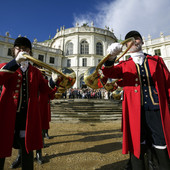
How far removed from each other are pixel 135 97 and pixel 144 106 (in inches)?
7.3

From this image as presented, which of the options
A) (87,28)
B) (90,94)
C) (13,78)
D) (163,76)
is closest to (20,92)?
(13,78)

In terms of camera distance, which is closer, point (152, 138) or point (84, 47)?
point (152, 138)

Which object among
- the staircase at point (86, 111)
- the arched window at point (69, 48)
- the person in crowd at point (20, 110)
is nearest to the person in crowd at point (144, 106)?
Answer: the person in crowd at point (20, 110)

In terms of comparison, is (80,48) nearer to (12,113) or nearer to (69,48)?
(69,48)

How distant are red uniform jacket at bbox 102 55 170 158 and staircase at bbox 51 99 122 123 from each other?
637cm

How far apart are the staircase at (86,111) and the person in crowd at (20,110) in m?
6.15

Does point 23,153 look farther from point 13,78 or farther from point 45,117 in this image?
point 45,117

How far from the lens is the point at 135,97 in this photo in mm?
1752

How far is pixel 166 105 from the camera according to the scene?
1.67 meters

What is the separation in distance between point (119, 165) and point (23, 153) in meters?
2.15

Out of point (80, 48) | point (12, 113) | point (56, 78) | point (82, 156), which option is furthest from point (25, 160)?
point (80, 48)

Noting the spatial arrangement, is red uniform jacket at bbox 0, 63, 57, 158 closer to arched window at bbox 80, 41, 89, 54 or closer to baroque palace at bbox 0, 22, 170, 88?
baroque palace at bbox 0, 22, 170, 88

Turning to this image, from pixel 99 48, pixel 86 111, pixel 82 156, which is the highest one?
pixel 99 48

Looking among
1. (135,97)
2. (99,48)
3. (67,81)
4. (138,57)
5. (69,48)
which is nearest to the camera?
(135,97)
